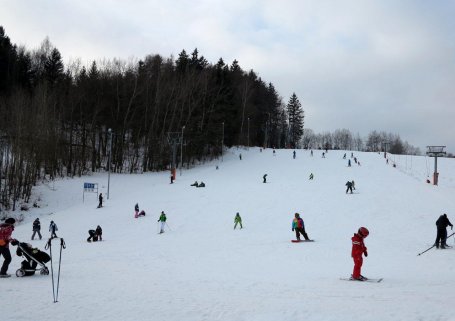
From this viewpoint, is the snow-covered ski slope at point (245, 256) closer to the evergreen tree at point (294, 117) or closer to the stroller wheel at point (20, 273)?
the stroller wheel at point (20, 273)

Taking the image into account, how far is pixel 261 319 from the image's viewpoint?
6.99 m

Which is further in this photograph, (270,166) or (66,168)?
(270,166)

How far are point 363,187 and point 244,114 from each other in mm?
48144

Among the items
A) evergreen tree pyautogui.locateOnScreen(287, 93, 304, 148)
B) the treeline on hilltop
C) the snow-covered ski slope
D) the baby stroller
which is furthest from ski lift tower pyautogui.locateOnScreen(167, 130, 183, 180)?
evergreen tree pyautogui.locateOnScreen(287, 93, 304, 148)

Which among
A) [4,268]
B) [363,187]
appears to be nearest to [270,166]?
[363,187]

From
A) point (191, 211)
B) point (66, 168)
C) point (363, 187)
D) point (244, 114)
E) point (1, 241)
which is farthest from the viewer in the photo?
point (244, 114)

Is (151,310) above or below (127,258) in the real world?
above

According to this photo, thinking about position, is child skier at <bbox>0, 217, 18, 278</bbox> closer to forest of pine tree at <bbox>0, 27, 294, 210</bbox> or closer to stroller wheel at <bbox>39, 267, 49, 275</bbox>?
stroller wheel at <bbox>39, 267, 49, 275</bbox>

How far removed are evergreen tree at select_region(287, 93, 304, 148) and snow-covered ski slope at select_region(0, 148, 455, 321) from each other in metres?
72.6

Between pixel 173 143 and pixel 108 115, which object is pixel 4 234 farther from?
pixel 108 115

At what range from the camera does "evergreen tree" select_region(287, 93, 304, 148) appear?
119 m

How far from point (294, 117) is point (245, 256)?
351 feet

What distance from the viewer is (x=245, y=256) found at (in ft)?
54.1

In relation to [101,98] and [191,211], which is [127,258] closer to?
[191,211]
